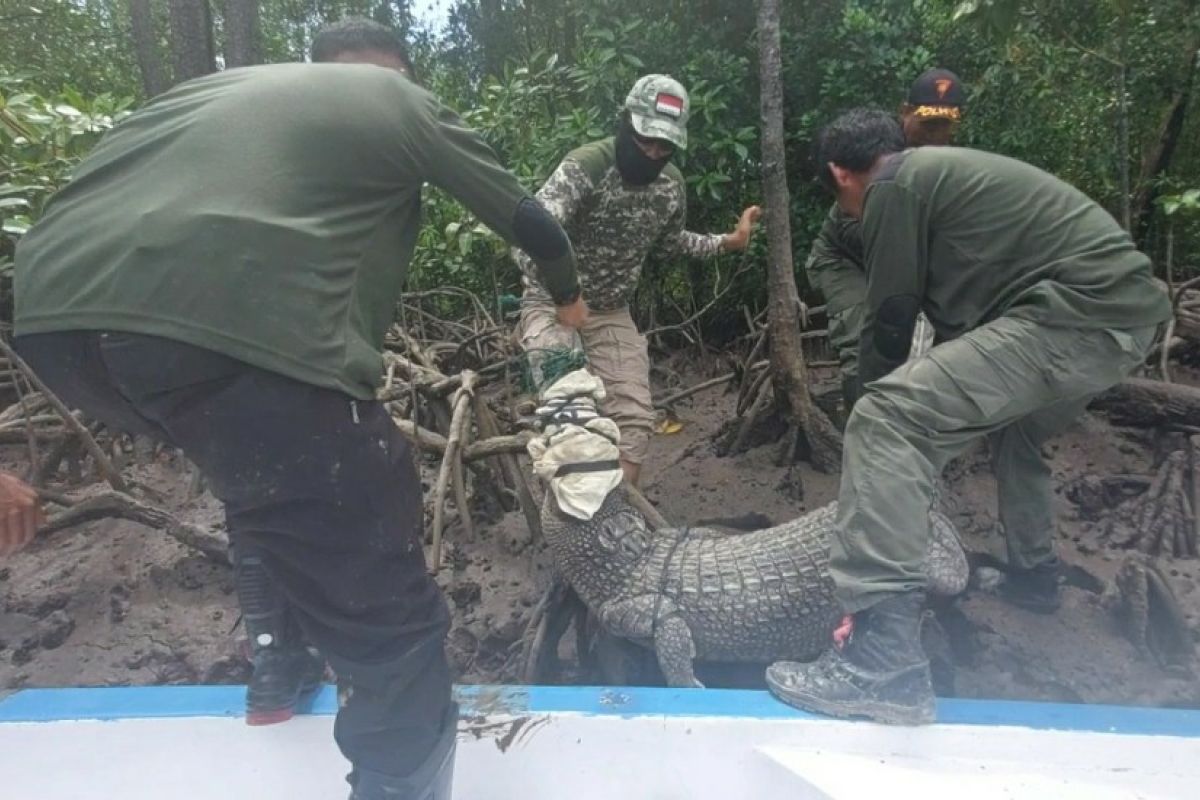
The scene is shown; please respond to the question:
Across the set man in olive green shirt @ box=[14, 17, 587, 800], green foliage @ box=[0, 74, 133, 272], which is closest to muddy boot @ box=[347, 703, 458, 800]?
man in olive green shirt @ box=[14, 17, 587, 800]

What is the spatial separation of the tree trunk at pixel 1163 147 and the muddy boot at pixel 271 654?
17.9ft

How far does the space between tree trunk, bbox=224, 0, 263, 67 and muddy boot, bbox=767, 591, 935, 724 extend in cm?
561

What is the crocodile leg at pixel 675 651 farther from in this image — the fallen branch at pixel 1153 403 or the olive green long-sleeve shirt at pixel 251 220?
the fallen branch at pixel 1153 403

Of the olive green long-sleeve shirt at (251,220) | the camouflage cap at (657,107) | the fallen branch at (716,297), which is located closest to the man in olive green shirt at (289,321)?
the olive green long-sleeve shirt at (251,220)

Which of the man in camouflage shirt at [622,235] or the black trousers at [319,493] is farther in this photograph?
the man in camouflage shirt at [622,235]

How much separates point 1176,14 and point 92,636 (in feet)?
20.6

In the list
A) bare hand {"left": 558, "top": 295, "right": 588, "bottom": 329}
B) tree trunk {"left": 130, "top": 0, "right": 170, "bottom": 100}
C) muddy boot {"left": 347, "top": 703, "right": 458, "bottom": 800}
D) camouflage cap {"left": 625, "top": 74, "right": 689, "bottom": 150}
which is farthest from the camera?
tree trunk {"left": 130, "top": 0, "right": 170, "bottom": 100}

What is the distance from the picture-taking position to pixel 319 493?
1475mm

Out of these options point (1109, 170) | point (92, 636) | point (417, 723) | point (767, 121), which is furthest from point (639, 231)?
point (1109, 170)

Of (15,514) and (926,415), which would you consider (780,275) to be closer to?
(926,415)

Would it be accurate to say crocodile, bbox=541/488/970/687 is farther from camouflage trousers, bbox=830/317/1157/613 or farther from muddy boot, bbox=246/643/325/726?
muddy boot, bbox=246/643/325/726

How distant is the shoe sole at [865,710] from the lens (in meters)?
1.83

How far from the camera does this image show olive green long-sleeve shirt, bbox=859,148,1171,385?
221 cm

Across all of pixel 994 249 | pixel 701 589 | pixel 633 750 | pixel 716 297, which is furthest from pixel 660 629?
pixel 716 297
